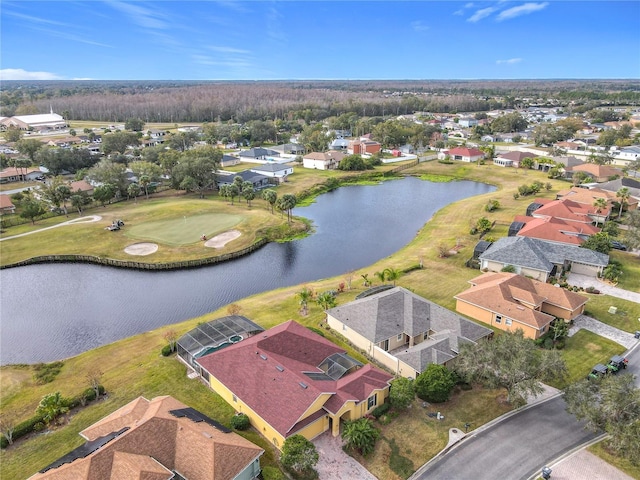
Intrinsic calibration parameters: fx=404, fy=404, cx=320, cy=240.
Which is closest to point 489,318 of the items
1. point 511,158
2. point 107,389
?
point 107,389

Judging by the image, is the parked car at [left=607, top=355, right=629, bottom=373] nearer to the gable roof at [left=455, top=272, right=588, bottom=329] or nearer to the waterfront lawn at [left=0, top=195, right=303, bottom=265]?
the gable roof at [left=455, top=272, right=588, bottom=329]

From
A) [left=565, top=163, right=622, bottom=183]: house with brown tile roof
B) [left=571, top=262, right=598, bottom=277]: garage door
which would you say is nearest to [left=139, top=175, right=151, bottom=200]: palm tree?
[left=571, top=262, right=598, bottom=277]: garage door

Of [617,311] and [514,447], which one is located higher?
[617,311]

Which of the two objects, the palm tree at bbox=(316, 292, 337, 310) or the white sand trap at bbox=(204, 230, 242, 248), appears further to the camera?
the white sand trap at bbox=(204, 230, 242, 248)

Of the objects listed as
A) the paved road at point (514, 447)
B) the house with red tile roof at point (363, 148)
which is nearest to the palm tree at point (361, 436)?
the paved road at point (514, 447)

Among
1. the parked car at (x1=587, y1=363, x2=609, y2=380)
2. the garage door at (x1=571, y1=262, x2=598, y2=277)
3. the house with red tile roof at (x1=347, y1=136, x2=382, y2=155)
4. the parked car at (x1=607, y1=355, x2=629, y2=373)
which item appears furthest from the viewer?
the house with red tile roof at (x1=347, y1=136, x2=382, y2=155)

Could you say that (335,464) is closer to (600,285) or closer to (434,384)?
(434,384)
